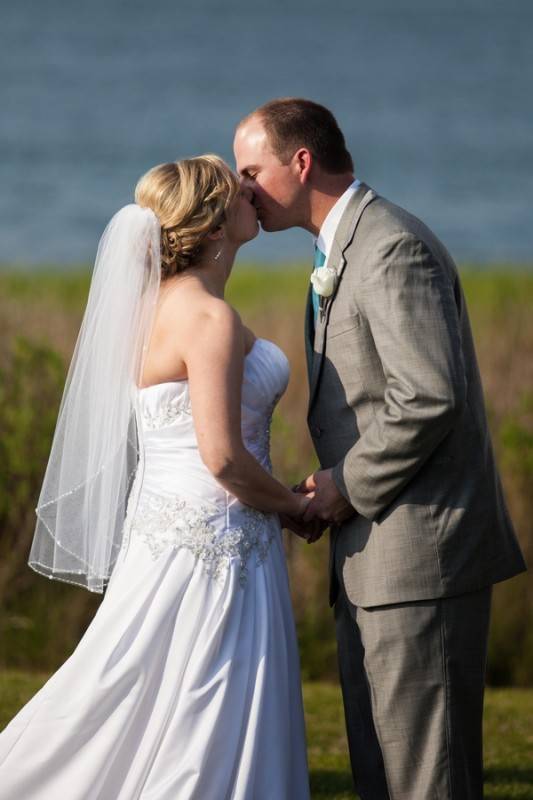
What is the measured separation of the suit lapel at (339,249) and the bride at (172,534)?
132 mm

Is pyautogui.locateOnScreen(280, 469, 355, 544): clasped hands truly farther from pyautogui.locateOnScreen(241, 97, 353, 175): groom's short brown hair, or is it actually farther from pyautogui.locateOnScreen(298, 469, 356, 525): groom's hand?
pyautogui.locateOnScreen(241, 97, 353, 175): groom's short brown hair

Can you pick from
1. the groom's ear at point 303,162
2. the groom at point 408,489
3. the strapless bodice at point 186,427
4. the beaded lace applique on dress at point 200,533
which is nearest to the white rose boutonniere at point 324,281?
the groom at point 408,489

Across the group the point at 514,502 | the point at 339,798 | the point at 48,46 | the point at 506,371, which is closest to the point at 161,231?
the point at 339,798

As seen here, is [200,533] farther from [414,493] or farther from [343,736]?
[343,736]

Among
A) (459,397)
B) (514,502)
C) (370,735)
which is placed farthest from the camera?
(514,502)

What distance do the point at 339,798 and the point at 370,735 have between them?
3.54ft

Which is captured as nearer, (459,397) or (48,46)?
(459,397)

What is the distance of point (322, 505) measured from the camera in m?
3.65

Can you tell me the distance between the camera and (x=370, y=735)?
3.80 m

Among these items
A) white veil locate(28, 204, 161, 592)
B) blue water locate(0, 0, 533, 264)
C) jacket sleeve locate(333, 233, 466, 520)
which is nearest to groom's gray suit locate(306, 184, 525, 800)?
jacket sleeve locate(333, 233, 466, 520)

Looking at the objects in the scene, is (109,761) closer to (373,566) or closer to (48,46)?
(373,566)

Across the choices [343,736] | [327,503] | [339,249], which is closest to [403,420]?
[327,503]

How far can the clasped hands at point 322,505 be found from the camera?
3627mm

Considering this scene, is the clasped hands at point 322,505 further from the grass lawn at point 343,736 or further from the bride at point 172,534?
the grass lawn at point 343,736
